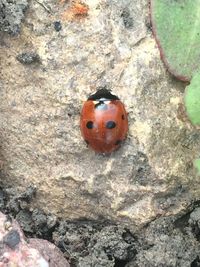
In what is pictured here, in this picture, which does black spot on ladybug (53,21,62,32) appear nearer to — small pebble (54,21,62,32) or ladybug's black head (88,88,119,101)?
small pebble (54,21,62,32)

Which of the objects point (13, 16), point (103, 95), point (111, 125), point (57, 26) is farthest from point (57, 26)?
point (111, 125)

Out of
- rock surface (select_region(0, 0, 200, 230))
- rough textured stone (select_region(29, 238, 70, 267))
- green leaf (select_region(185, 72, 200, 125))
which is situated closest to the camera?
rough textured stone (select_region(29, 238, 70, 267))

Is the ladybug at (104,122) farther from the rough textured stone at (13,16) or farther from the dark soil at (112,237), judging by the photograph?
the rough textured stone at (13,16)

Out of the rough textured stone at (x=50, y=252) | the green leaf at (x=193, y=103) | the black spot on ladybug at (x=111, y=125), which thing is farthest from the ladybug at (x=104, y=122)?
the rough textured stone at (x=50, y=252)

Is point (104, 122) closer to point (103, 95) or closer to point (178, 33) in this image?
point (103, 95)

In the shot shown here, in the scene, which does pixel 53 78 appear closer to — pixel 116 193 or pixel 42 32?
pixel 42 32

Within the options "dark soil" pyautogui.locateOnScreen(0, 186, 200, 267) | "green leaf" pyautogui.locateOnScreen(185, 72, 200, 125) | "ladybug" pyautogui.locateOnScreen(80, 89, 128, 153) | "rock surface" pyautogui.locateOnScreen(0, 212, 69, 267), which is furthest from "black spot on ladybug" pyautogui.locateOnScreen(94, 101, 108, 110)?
"rock surface" pyautogui.locateOnScreen(0, 212, 69, 267)

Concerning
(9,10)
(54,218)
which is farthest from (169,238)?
(9,10)
